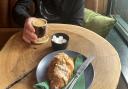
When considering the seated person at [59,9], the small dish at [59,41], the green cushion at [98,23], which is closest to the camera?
the small dish at [59,41]

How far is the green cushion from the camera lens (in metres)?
1.95

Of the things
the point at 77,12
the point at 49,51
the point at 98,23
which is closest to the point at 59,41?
the point at 49,51

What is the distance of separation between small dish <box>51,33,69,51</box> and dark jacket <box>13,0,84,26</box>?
436 mm

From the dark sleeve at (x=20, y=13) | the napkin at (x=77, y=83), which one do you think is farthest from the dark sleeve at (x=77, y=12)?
the napkin at (x=77, y=83)

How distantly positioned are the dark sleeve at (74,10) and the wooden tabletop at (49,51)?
0.29 metres

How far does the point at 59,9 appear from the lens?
1856 mm

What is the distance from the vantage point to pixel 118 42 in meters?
2.12

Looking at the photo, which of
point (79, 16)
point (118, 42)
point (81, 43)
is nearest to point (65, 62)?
point (81, 43)

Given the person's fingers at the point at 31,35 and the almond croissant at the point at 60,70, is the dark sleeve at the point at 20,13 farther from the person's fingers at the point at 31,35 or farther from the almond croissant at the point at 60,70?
the almond croissant at the point at 60,70

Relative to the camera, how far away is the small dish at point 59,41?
1259 millimetres

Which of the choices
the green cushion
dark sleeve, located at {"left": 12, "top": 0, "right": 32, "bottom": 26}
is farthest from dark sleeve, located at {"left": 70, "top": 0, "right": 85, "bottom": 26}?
dark sleeve, located at {"left": 12, "top": 0, "right": 32, "bottom": 26}

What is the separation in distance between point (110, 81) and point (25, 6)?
3.20ft

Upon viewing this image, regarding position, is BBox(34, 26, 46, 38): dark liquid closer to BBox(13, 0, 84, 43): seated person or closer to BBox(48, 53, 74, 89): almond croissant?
BBox(48, 53, 74, 89): almond croissant

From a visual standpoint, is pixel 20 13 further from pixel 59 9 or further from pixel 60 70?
pixel 60 70
